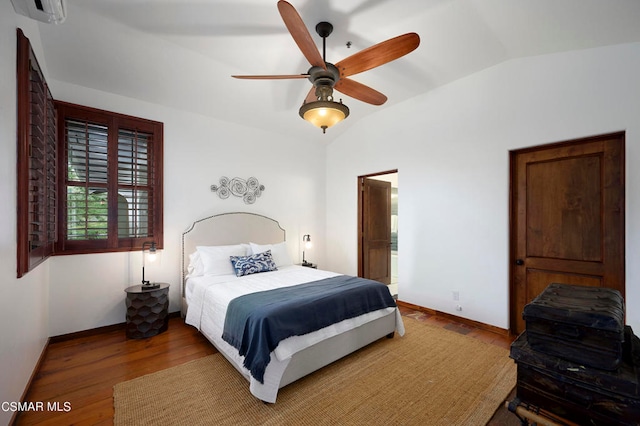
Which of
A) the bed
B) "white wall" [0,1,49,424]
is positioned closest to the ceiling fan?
"white wall" [0,1,49,424]

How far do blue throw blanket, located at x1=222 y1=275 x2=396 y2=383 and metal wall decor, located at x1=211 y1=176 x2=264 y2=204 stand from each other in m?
2.05

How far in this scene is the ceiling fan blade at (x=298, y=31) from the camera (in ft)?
5.29

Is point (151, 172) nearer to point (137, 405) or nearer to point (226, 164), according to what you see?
point (226, 164)

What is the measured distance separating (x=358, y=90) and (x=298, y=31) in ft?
2.83

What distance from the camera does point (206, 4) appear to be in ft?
7.66

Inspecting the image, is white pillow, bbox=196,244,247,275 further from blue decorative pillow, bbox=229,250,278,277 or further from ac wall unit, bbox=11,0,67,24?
ac wall unit, bbox=11,0,67,24

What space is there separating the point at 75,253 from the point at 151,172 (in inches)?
48.6

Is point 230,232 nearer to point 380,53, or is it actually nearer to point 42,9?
point 42,9

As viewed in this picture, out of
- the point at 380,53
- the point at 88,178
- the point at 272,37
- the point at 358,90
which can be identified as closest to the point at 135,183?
the point at 88,178

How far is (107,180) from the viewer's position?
3289 millimetres

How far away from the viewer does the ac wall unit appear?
60.7 inches

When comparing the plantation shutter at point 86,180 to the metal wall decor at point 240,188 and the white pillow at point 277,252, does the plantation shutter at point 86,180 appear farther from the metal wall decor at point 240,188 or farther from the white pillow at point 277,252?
the white pillow at point 277,252

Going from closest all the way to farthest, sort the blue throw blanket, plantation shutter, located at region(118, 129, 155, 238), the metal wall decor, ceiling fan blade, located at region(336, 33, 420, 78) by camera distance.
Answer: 1. ceiling fan blade, located at region(336, 33, 420, 78)
2. the blue throw blanket
3. plantation shutter, located at region(118, 129, 155, 238)
4. the metal wall decor

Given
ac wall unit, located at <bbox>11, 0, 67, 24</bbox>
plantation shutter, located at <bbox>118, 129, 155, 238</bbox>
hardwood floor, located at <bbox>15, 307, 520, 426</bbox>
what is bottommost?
hardwood floor, located at <bbox>15, 307, 520, 426</bbox>
